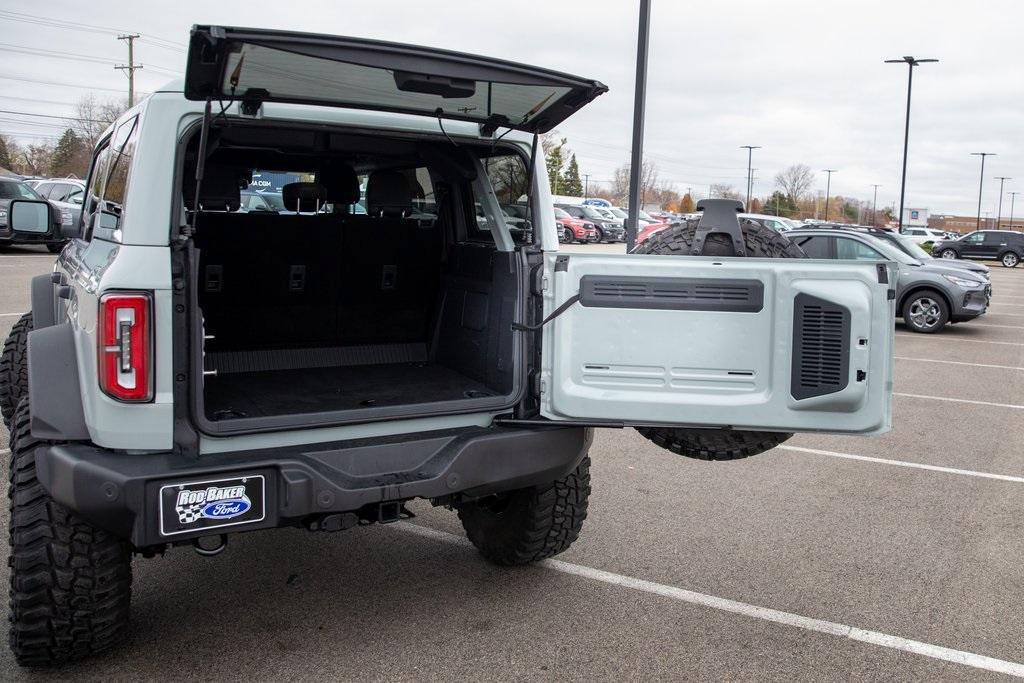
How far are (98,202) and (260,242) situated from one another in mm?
769

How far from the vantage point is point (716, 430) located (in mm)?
3561

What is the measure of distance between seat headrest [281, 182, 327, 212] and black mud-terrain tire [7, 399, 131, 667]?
6.88 feet

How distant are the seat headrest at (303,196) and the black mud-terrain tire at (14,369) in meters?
1.65

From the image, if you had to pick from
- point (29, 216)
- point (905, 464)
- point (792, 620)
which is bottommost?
point (792, 620)

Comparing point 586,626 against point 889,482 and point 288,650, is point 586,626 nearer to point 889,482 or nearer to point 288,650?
point 288,650

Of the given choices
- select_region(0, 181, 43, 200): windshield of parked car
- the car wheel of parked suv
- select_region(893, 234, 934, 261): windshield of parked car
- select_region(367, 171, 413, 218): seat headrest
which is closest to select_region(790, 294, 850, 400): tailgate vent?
select_region(367, 171, 413, 218): seat headrest

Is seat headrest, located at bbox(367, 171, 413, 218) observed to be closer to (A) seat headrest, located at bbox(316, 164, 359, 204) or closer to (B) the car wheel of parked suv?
(A) seat headrest, located at bbox(316, 164, 359, 204)

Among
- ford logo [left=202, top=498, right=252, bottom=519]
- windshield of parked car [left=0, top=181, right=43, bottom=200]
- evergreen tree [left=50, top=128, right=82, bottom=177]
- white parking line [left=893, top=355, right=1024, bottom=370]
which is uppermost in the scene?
evergreen tree [left=50, top=128, right=82, bottom=177]

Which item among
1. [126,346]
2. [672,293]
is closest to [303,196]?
[126,346]

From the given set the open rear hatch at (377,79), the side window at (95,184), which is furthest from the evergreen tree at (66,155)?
the open rear hatch at (377,79)

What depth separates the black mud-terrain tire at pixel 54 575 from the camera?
3.06m

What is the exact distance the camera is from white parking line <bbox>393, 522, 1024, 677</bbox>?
11.7 ft

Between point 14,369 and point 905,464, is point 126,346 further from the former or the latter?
point 905,464

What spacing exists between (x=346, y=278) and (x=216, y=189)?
0.98m
